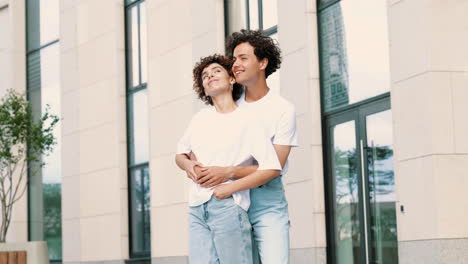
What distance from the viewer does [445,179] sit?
397 inches

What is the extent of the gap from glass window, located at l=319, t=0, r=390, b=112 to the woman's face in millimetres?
6894

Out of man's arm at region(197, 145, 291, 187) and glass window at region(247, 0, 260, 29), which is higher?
glass window at region(247, 0, 260, 29)

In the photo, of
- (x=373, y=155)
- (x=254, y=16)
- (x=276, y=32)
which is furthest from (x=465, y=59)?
(x=254, y=16)

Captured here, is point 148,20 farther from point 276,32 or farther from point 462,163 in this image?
point 462,163

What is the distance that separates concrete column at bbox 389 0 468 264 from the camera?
1007cm

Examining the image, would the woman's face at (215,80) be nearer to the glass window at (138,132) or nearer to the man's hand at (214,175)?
the man's hand at (214,175)

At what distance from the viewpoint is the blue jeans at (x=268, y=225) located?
196 inches

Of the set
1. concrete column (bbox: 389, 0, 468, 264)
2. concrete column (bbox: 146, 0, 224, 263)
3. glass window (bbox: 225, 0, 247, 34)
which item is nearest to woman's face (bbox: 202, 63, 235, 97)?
concrete column (bbox: 389, 0, 468, 264)

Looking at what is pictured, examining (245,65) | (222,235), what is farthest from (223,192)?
(245,65)

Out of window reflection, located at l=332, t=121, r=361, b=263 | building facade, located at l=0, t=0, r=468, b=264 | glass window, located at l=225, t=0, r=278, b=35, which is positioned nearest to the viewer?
building facade, located at l=0, t=0, r=468, b=264

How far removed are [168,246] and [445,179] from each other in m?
8.29

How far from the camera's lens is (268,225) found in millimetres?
4992

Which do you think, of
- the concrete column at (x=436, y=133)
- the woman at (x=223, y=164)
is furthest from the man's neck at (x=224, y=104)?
the concrete column at (x=436, y=133)

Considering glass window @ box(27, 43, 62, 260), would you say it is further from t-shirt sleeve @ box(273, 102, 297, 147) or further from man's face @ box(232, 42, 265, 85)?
t-shirt sleeve @ box(273, 102, 297, 147)
